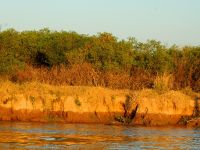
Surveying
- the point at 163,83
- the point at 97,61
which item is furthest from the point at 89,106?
the point at 97,61

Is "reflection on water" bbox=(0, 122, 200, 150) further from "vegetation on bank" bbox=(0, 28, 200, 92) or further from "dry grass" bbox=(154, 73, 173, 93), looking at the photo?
"vegetation on bank" bbox=(0, 28, 200, 92)

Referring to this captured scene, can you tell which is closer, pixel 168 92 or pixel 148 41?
pixel 168 92

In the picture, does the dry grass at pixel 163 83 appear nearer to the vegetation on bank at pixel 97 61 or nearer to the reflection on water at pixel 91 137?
the vegetation on bank at pixel 97 61

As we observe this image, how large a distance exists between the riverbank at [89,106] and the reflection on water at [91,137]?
2324 millimetres

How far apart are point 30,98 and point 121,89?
21.1 ft

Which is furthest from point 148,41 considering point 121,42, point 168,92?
point 168,92

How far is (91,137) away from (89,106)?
8585 mm

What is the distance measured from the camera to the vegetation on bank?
39906 millimetres

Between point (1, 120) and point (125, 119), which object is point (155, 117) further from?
point (1, 120)

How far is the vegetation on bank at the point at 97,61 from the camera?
39.9 m

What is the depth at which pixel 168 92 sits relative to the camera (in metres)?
36.9

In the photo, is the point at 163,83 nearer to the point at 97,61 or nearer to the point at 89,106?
the point at 89,106

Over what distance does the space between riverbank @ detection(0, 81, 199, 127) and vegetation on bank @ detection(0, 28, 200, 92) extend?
6.82ft

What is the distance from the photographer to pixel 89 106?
3550 centimetres
